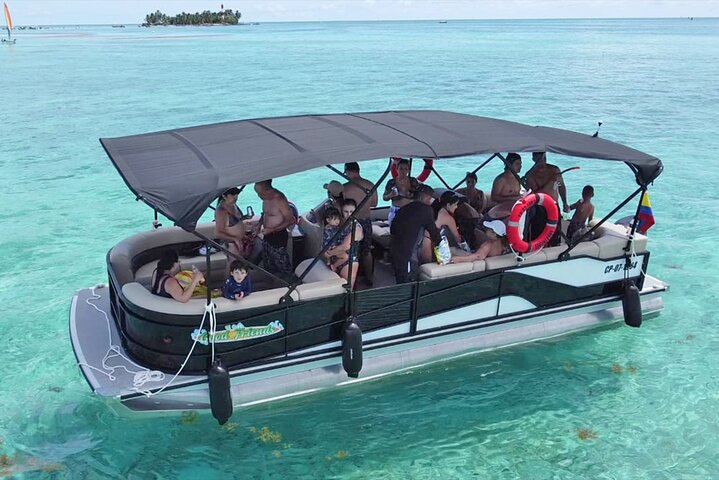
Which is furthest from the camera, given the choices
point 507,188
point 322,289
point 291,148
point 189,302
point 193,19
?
point 193,19

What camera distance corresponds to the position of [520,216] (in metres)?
6.29

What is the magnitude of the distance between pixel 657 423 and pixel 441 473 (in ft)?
8.69

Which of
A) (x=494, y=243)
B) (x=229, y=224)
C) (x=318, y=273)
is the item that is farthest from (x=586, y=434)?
(x=229, y=224)

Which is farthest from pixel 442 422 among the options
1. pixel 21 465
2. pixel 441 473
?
pixel 21 465

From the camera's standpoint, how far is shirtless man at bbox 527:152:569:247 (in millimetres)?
7141

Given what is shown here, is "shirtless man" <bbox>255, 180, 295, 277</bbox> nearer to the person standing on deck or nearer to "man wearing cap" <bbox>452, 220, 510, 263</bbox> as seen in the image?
"man wearing cap" <bbox>452, 220, 510, 263</bbox>

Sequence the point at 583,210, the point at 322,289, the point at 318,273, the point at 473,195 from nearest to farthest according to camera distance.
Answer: the point at 322,289
the point at 318,273
the point at 583,210
the point at 473,195

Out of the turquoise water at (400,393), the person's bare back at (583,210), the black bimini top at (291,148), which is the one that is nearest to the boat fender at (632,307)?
the turquoise water at (400,393)

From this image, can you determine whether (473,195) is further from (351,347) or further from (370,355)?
(351,347)

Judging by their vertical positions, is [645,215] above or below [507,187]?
below

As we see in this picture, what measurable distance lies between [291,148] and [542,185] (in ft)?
12.2

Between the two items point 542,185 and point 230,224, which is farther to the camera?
point 542,185

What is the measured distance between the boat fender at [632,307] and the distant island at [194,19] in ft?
599

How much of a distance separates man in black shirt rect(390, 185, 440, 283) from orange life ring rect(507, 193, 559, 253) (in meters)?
0.81
